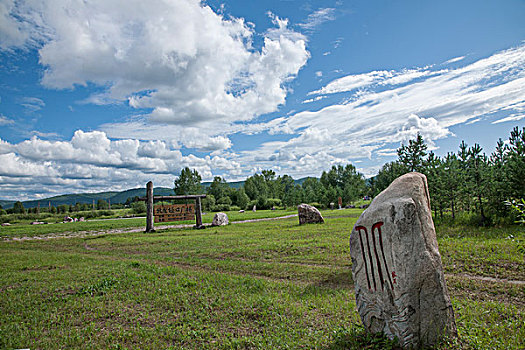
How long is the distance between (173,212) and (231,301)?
2163cm

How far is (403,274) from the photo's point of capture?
15.1ft

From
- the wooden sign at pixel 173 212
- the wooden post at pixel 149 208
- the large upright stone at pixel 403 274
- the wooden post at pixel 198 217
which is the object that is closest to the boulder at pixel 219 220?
the wooden post at pixel 198 217

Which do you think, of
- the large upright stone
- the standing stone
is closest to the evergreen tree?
the standing stone

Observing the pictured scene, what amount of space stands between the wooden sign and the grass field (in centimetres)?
1399

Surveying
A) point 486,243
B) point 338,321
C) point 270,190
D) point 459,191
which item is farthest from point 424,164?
point 270,190

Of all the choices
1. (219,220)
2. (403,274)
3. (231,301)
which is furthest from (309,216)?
(403,274)

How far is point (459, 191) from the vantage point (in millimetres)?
19406

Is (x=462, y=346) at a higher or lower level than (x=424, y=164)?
lower

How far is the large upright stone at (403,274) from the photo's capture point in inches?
180

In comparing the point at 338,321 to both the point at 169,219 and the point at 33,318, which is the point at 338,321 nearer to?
the point at 33,318

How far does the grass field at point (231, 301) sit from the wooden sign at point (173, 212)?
14.0 meters

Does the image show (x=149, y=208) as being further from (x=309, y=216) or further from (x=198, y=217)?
(x=309, y=216)

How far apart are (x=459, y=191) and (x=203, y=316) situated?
1965 cm

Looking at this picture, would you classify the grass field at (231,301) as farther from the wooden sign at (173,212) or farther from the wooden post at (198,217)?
the wooden post at (198,217)
